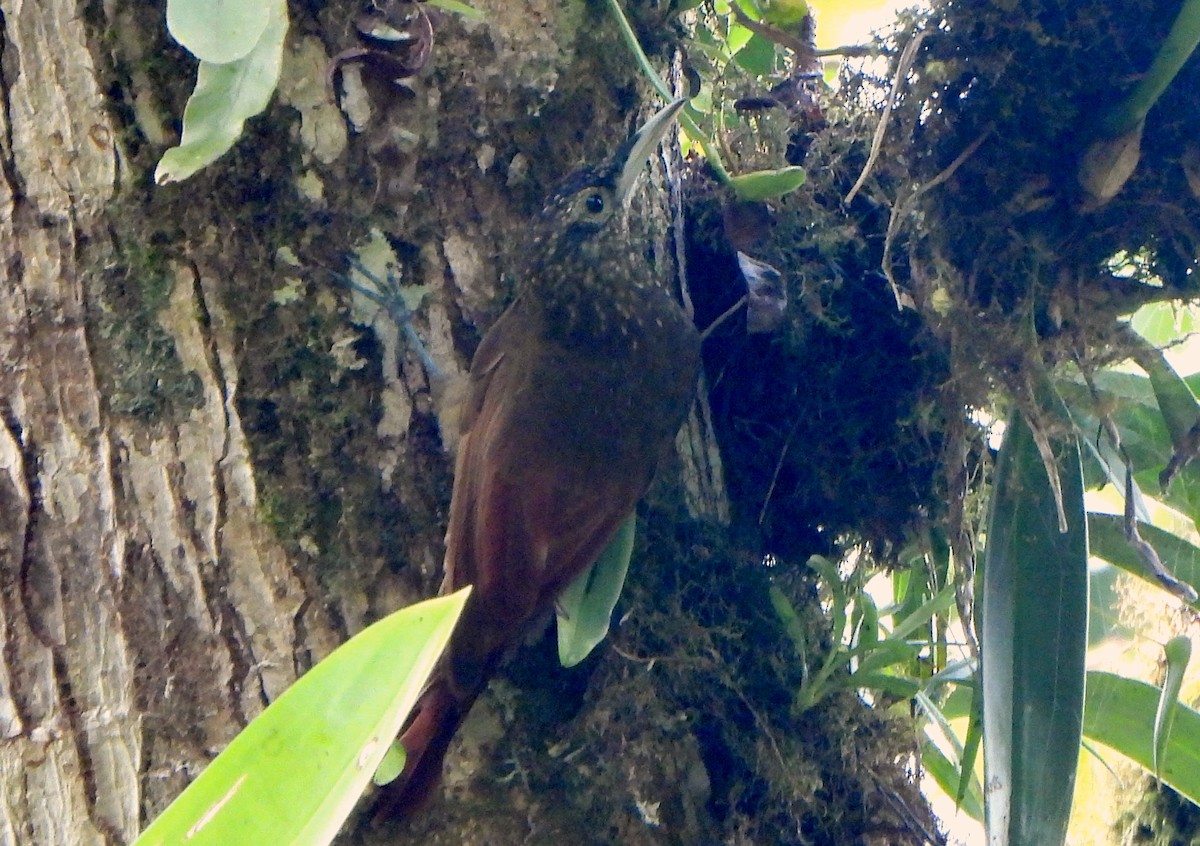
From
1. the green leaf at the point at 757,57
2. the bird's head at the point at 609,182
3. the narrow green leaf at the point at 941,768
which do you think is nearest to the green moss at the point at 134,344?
the bird's head at the point at 609,182

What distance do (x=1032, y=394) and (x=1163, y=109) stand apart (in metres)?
0.43

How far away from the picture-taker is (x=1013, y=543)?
5.19 ft

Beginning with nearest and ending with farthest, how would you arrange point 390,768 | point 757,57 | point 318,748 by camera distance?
point 318,748, point 390,768, point 757,57

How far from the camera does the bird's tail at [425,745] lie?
131 cm

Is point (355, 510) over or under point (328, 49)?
under

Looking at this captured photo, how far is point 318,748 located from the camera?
2.10 feet

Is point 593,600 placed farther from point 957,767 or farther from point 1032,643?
point 957,767

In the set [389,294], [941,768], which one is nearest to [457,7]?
[389,294]

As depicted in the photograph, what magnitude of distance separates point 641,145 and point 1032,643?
874 mm

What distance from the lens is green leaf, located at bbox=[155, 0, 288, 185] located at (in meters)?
1.13

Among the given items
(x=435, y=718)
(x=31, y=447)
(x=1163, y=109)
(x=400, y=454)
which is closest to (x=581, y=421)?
(x=400, y=454)

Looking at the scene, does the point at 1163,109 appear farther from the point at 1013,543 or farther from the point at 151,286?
the point at 151,286

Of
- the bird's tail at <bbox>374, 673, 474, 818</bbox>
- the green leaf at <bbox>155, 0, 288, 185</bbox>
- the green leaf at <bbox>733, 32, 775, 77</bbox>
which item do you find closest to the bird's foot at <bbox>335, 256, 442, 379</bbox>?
the green leaf at <bbox>155, 0, 288, 185</bbox>

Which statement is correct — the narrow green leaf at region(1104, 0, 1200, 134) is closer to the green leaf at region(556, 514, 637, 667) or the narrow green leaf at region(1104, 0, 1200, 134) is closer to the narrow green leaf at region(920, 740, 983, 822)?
the green leaf at region(556, 514, 637, 667)
